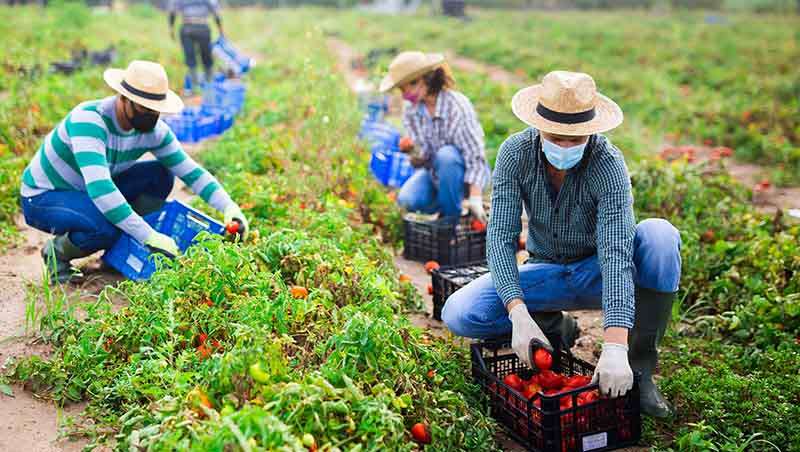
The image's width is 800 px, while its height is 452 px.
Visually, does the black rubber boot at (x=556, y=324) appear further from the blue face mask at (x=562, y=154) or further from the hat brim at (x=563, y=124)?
the hat brim at (x=563, y=124)

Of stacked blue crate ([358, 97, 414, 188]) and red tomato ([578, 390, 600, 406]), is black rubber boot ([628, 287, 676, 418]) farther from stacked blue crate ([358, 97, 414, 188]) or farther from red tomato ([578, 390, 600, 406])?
stacked blue crate ([358, 97, 414, 188])

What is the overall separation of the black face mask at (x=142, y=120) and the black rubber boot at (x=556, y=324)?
219cm

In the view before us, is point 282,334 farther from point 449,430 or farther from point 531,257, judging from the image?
point 531,257

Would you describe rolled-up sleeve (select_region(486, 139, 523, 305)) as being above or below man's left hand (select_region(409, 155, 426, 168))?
above

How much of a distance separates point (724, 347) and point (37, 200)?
3.65 metres

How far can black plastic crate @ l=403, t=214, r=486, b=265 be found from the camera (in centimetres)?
503

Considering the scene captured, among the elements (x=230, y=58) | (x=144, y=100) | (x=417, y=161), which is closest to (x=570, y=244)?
(x=417, y=161)

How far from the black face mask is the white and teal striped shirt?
8 centimetres

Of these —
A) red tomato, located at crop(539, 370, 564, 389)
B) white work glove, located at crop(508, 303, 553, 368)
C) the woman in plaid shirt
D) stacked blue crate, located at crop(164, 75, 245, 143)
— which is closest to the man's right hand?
the woman in plaid shirt

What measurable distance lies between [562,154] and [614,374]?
2.85 ft

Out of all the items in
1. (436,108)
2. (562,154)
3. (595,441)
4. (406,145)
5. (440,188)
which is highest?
(562,154)

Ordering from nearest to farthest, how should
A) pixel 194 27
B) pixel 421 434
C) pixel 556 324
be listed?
pixel 421 434
pixel 556 324
pixel 194 27

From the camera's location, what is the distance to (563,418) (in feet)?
9.70

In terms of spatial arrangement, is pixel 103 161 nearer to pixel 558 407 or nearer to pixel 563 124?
pixel 563 124
